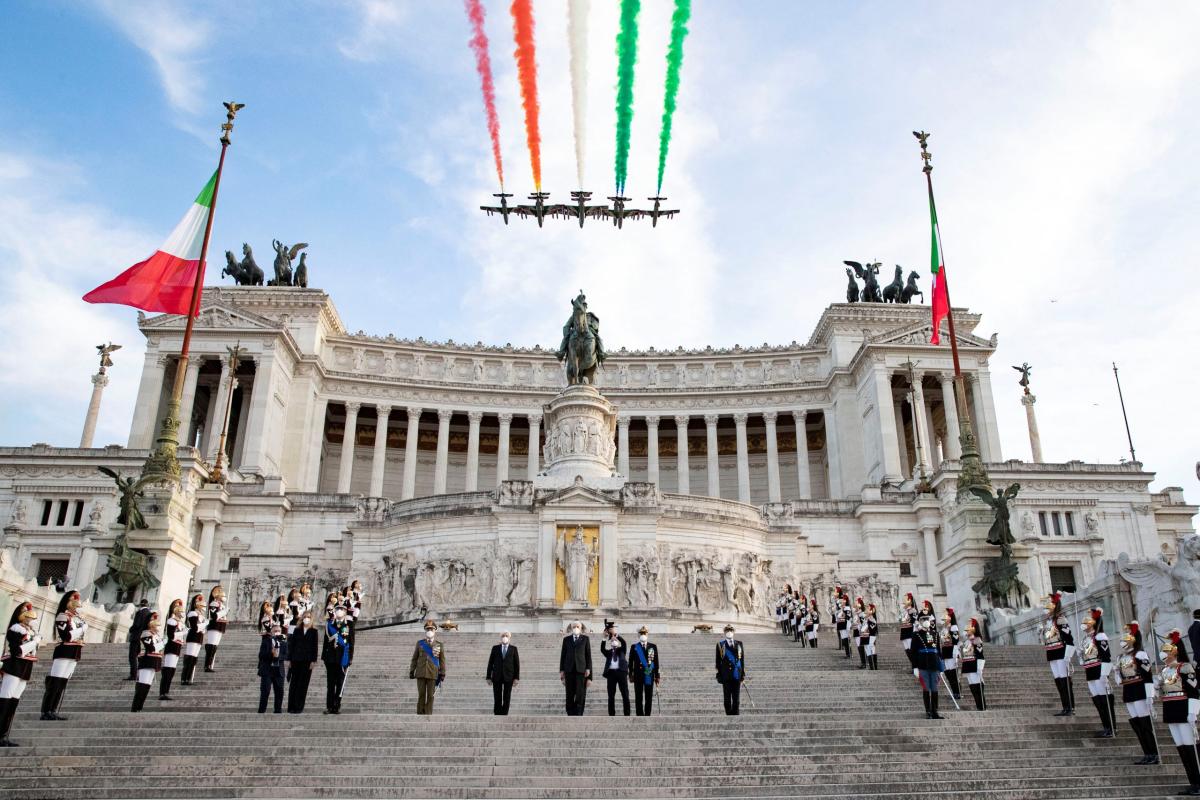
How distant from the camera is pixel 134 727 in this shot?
43.8 ft

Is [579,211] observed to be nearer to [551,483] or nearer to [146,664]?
[551,483]

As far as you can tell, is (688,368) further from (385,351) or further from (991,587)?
(991,587)

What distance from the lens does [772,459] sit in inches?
2618

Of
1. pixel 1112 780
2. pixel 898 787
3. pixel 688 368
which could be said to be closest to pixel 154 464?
pixel 898 787

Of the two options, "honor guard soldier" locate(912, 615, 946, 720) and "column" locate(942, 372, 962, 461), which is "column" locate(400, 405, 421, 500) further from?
"honor guard soldier" locate(912, 615, 946, 720)

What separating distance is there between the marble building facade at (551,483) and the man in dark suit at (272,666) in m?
11.0

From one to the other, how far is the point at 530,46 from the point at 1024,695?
24.0m

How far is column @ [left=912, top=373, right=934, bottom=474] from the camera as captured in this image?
5262 centimetres

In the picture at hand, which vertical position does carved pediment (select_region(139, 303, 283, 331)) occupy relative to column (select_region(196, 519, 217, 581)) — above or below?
above

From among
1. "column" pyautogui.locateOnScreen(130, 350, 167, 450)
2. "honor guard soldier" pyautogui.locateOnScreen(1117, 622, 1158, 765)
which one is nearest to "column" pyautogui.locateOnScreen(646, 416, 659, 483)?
"column" pyautogui.locateOnScreen(130, 350, 167, 450)

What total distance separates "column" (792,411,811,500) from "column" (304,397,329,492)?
108 feet

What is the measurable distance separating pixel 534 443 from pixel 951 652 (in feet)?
170

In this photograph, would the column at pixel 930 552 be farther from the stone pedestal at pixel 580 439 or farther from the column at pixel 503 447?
the column at pixel 503 447

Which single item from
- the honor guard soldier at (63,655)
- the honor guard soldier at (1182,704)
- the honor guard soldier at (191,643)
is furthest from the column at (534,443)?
the honor guard soldier at (1182,704)
